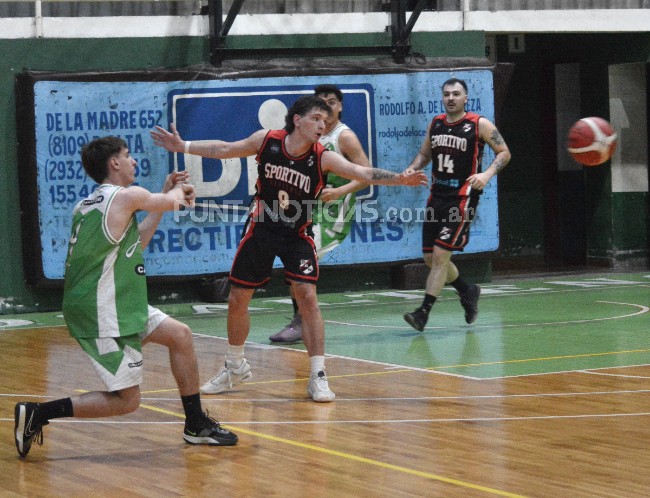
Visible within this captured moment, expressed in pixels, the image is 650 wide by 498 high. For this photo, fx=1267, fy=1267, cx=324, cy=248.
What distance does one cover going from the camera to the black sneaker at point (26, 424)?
6.43 metres

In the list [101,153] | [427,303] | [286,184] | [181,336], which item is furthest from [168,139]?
[427,303]

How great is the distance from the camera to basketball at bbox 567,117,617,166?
11.3 metres

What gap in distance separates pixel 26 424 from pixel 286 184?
8.90 feet

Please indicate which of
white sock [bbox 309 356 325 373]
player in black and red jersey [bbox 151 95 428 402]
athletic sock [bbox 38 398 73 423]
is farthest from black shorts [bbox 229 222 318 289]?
athletic sock [bbox 38 398 73 423]

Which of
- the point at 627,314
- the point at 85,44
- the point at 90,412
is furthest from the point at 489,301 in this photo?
the point at 90,412

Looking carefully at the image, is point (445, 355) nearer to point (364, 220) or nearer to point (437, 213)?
point (437, 213)

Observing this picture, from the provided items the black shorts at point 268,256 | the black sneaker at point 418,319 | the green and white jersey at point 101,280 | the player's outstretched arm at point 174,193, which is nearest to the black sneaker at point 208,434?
the green and white jersey at point 101,280

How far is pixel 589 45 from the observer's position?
18.1 meters

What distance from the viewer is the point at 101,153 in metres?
6.52

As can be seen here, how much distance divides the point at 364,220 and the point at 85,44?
3.82 m

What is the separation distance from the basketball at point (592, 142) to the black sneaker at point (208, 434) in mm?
5690

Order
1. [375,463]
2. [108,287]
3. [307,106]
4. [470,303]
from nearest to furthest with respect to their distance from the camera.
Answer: [375,463], [108,287], [307,106], [470,303]

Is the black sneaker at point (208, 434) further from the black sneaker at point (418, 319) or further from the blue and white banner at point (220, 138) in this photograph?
the blue and white banner at point (220, 138)

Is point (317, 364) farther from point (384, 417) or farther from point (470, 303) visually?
point (470, 303)
